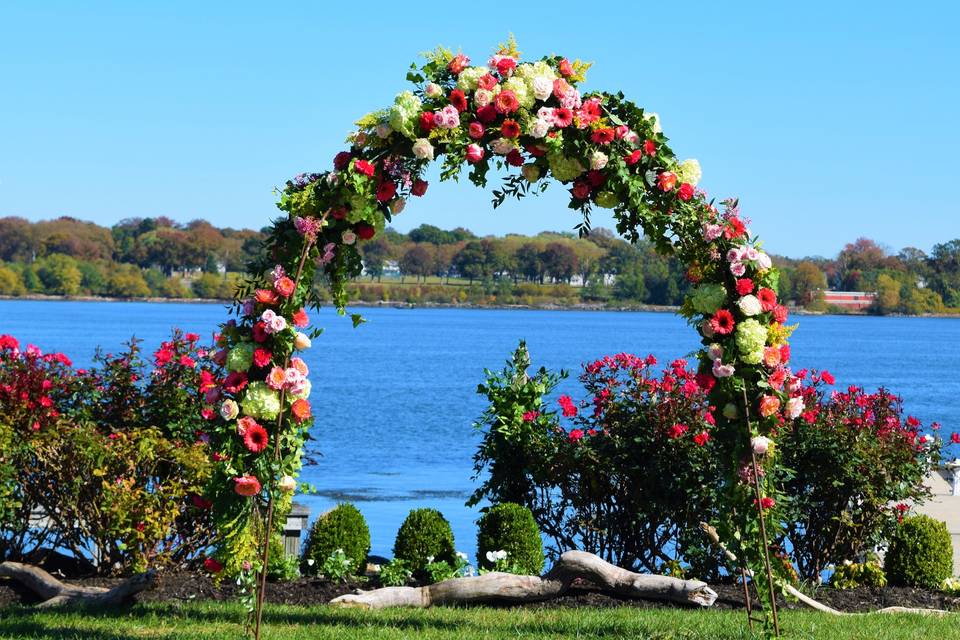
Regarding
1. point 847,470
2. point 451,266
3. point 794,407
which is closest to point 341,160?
point 794,407

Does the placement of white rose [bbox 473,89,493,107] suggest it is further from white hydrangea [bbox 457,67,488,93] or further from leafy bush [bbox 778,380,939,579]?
leafy bush [bbox 778,380,939,579]

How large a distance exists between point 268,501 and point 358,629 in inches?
49.5

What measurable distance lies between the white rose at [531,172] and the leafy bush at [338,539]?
345 cm

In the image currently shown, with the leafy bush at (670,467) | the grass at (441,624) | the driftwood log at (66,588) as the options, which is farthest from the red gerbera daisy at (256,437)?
the leafy bush at (670,467)

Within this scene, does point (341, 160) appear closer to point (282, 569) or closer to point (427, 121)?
point (427, 121)

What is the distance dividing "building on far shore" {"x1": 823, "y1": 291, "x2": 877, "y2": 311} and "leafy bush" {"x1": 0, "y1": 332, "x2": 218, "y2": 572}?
158741mm

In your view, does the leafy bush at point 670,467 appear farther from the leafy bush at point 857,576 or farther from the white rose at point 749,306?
the white rose at point 749,306

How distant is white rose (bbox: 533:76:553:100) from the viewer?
7.57m

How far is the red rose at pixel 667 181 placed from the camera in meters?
7.68

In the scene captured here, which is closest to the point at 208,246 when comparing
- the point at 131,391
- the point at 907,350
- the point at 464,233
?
the point at 464,233

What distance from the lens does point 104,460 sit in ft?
31.3

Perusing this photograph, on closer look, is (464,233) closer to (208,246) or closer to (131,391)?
(208,246)

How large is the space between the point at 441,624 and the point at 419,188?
2900 millimetres

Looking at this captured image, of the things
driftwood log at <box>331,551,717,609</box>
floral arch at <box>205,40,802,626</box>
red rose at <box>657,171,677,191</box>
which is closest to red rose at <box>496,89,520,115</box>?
floral arch at <box>205,40,802,626</box>
